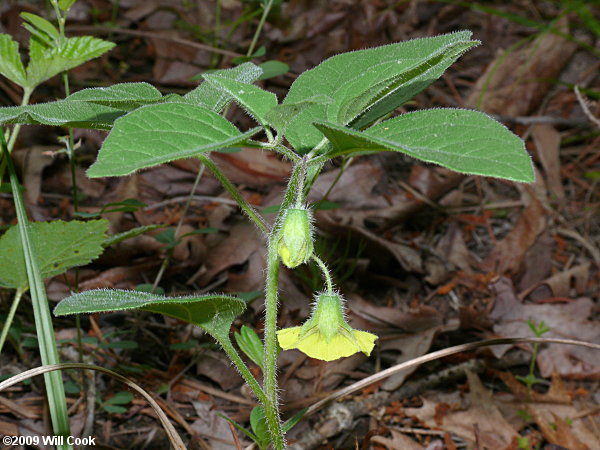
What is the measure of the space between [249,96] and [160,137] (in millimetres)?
206

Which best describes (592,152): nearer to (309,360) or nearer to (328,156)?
(309,360)

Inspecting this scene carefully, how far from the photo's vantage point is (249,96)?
1.04 m

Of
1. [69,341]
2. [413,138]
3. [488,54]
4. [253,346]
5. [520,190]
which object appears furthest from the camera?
[488,54]

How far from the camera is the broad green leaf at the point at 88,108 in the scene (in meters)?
1.02

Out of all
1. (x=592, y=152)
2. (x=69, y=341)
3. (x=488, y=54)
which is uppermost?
(x=488, y=54)

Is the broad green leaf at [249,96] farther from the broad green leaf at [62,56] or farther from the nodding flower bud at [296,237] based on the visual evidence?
the broad green leaf at [62,56]

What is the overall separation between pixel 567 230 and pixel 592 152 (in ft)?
2.77

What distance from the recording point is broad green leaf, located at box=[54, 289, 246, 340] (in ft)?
3.46

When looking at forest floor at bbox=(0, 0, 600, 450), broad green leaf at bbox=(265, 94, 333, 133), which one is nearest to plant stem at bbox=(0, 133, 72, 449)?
forest floor at bbox=(0, 0, 600, 450)

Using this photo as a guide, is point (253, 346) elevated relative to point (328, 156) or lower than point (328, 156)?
lower

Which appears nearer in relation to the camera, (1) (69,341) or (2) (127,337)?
(1) (69,341)

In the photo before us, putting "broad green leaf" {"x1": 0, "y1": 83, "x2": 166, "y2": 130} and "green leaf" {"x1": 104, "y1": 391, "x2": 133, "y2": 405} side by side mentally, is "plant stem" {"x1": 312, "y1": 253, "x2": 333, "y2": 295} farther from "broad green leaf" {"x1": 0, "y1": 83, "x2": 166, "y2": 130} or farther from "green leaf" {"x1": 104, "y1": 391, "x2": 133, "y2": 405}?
"green leaf" {"x1": 104, "y1": 391, "x2": 133, "y2": 405}

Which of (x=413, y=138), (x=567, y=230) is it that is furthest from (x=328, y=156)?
(x=567, y=230)

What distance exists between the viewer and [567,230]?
329 centimetres
